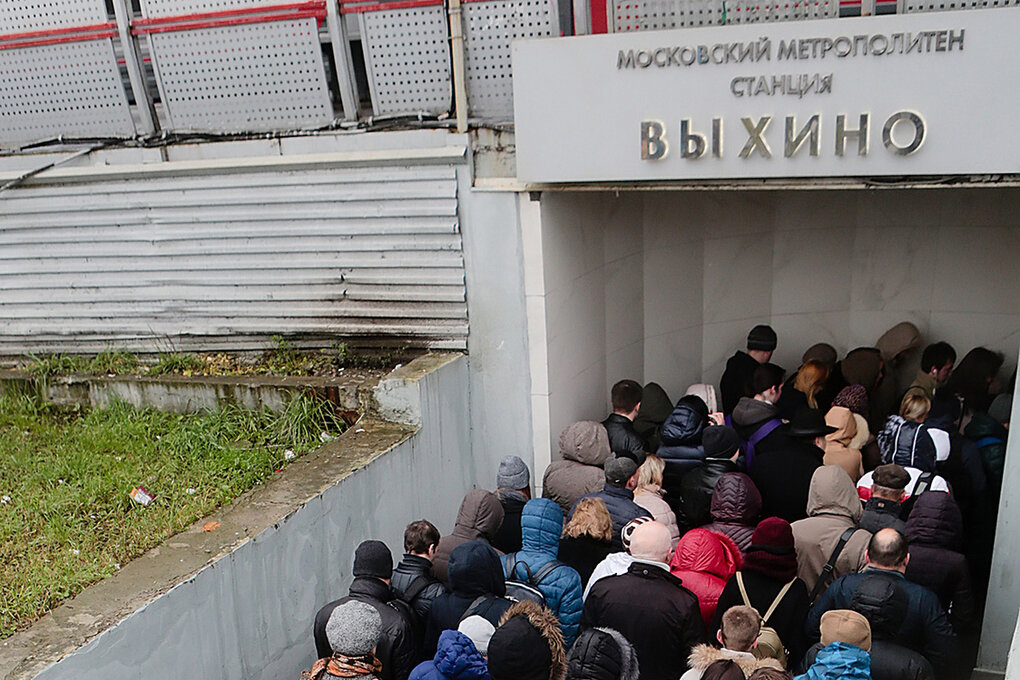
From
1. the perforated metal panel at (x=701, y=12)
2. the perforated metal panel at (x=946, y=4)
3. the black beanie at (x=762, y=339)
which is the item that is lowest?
the black beanie at (x=762, y=339)

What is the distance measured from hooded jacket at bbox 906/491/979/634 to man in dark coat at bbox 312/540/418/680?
2.34 metres

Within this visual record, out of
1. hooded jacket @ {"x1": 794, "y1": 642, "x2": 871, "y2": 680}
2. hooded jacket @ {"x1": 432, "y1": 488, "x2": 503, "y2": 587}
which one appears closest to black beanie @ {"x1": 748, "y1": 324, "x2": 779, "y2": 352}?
hooded jacket @ {"x1": 432, "y1": 488, "x2": 503, "y2": 587}

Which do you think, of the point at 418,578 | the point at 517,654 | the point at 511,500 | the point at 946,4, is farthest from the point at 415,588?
the point at 946,4

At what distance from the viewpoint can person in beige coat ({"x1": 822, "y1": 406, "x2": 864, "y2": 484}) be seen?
4911 millimetres

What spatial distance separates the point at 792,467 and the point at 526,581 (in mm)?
1798

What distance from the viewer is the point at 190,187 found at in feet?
19.0

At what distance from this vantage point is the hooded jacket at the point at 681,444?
503cm

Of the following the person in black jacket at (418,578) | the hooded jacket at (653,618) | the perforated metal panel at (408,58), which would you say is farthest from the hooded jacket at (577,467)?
the perforated metal panel at (408,58)

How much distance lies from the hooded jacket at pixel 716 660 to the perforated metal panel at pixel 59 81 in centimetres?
521

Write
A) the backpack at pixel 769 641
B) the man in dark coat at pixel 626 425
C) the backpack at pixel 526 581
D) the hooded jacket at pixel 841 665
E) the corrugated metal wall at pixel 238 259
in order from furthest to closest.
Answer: the corrugated metal wall at pixel 238 259
the man in dark coat at pixel 626 425
the backpack at pixel 526 581
the backpack at pixel 769 641
the hooded jacket at pixel 841 665

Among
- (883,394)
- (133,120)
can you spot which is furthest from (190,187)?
(883,394)

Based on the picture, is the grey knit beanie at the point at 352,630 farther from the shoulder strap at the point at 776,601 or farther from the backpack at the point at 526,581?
the shoulder strap at the point at 776,601

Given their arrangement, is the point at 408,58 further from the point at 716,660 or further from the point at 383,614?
the point at 716,660

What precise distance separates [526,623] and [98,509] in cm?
283
